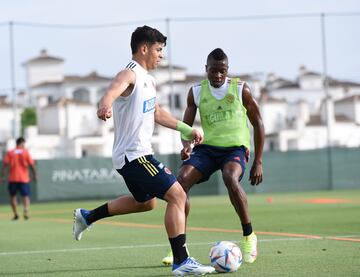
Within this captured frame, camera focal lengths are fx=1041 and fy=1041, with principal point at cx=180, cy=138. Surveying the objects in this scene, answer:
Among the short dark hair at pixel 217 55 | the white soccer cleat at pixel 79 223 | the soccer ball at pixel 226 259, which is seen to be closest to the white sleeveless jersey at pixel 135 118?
the soccer ball at pixel 226 259

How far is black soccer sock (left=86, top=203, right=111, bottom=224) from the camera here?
10367 millimetres

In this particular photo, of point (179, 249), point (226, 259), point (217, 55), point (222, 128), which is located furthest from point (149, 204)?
point (217, 55)

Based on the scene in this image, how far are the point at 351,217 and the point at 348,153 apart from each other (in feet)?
57.5

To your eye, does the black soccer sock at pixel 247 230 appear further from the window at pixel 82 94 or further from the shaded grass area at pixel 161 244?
the window at pixel 82 94

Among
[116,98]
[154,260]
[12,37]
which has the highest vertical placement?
[12,37]

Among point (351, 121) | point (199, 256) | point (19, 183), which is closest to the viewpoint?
point (199, 256)

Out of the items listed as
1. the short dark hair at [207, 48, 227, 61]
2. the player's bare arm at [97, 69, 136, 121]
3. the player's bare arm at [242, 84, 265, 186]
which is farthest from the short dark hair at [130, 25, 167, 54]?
the player's bare arm at [242, 84, 265, 186]

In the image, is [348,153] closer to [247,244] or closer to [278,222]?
[278,222]

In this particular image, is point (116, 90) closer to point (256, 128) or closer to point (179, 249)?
point (179, 249)

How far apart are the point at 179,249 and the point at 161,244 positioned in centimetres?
393

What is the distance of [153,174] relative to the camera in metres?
9.38

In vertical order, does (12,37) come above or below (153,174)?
above

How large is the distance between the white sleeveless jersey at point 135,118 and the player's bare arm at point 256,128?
6.58ft

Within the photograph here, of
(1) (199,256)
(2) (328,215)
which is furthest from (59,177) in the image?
(1) (199,256)
